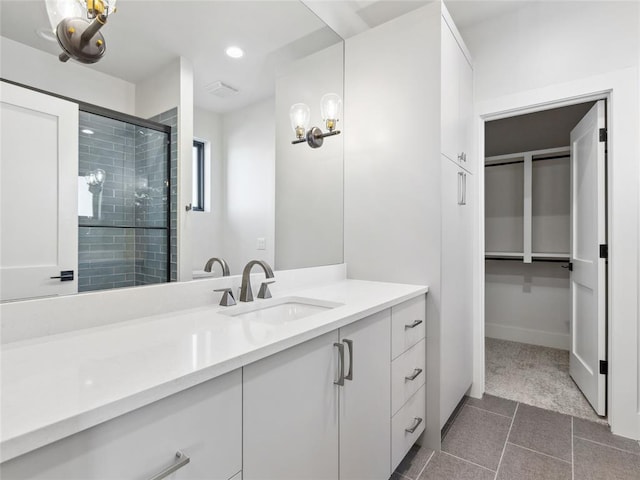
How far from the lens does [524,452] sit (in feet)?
5.86

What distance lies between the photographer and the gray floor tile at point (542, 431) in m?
1.82

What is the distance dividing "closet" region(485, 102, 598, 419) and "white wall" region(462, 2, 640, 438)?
99 centimetres

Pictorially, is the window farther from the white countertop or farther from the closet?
the closet

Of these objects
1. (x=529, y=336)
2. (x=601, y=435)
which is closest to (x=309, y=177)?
(x=601, y=435)

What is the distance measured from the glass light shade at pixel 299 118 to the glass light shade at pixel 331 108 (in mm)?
114

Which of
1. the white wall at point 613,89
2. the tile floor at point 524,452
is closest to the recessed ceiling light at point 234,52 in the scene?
the white wall at point 613,89

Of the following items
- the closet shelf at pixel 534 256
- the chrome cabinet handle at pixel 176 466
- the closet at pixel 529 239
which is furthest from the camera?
the closet shelf at pixel 534 256

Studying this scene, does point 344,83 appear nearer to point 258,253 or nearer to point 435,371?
point 258,253

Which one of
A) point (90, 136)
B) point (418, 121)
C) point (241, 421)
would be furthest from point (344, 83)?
point (241, 421)

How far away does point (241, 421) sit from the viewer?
805 mm

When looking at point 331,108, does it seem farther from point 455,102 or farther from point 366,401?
point 366,401

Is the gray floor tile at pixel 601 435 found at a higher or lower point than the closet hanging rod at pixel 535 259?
lower

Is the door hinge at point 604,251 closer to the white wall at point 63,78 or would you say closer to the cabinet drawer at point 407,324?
the cabinet drawer at point 407,324

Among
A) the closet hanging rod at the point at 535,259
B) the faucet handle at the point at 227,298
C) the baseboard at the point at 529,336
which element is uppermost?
the closet hanging rod at the point at 535,259
